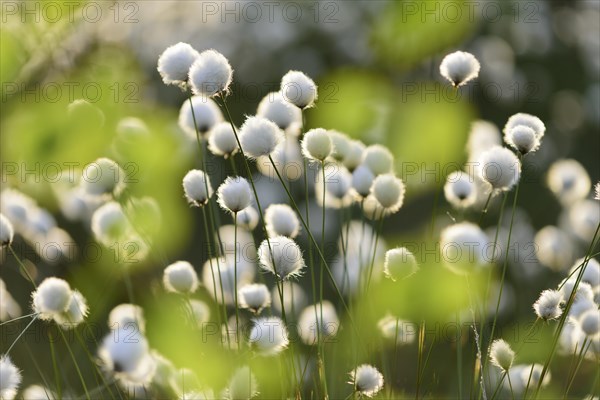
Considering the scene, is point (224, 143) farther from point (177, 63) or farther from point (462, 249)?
point (462, 249)

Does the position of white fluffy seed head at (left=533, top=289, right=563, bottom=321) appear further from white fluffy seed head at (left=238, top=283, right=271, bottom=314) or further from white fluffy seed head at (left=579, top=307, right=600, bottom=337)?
white fluffy seed head at (left=238, top=283, right=271, bottom=314)

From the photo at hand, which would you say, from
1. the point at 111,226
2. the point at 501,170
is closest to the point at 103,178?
the point at 111,226

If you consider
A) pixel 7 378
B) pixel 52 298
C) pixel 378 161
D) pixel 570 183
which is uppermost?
pixel 570 183

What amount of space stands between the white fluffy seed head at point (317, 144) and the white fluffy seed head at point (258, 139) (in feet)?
0.18

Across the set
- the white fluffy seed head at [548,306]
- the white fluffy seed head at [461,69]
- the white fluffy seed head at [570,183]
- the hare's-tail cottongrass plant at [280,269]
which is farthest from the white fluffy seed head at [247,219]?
the white fluffy seed head at [570,183]

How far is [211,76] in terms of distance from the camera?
4.04 feet

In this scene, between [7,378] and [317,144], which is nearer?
[7,378]

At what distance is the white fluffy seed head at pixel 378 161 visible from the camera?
5.11ft

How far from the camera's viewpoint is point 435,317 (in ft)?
4.42

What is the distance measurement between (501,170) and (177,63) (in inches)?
19.7

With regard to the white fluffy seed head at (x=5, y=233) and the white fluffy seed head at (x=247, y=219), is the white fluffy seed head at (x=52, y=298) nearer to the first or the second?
the white fluffy seed head at (x=5, y=233)

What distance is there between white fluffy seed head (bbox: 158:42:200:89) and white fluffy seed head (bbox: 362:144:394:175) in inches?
15.9

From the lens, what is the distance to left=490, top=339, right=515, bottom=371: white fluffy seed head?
4.08 ft

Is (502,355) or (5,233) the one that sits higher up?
(5,233)
